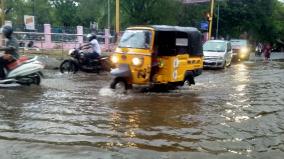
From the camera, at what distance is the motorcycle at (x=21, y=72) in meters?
12.4

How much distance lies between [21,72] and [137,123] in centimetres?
528

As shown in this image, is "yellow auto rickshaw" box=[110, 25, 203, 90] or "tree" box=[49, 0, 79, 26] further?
"tree" box=[49, 0, 79, 26]

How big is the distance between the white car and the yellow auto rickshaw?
10215 mm

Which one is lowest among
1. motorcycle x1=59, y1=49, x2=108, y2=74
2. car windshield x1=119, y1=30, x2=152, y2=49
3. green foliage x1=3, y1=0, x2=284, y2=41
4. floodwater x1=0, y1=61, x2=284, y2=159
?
floodwater x1=0, y1=61, x2=284, y2=159

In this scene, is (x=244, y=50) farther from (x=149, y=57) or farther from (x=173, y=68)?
(x=149, y=57)

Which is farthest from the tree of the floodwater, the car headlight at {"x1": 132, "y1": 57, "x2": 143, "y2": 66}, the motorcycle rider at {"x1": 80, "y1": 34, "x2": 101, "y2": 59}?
the car headlight at {"x1": 132, "y1": 57, "x2": 143, "y2": 66}

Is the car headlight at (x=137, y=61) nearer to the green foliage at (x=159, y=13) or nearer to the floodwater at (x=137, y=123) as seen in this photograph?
the floodwater at (x=137, y=123)

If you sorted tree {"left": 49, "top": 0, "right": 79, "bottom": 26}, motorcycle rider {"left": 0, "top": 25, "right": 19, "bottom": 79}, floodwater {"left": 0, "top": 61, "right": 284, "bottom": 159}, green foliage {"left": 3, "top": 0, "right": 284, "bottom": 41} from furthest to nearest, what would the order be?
tree {"left": 49, "top": 0, "right": 79, "bottom": 26} < green foliage {"left": 3, "top": 0, "right": 284, "bottom": 41} < motorcycle rider {"left": 0, "top": 25, "right": 19, "bottom": 79} < floodwater {"left": 0, "top": 61, "right": 284, "bottom": 159}

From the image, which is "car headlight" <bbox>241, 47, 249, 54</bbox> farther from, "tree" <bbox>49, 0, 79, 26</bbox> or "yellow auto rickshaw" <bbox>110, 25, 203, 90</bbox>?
"tree" <bbox>49, 0, 79, 26</bbox>

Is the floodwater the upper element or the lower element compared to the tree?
lower

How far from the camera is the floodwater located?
6551mm

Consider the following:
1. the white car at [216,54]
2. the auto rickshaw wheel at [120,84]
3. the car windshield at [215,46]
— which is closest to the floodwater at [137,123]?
the auto rickshaw wheel at [120,84]

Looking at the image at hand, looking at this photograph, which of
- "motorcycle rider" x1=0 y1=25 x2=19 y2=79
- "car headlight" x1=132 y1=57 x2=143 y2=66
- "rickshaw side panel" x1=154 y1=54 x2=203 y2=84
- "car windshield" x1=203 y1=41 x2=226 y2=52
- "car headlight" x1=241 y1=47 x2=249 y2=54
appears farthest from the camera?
"car headlight" x1=241 y1=47 x2=249 y2=54

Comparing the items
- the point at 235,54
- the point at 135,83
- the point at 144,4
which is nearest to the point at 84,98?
the point at 135,83
